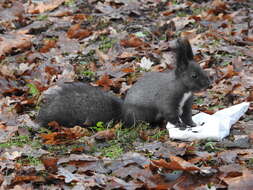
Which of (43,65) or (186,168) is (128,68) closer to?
(43,65)

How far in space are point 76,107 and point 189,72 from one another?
1181 mm

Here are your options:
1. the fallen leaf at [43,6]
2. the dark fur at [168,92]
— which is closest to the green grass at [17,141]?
the dark fur at [168,92]

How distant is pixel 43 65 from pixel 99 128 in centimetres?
251

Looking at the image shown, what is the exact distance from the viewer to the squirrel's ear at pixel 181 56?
201 inches

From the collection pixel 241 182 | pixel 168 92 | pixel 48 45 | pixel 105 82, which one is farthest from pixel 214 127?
pixel 48 45

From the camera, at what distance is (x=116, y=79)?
265 inches

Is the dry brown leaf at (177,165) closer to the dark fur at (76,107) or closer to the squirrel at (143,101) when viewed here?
the squirrel at (143,101)

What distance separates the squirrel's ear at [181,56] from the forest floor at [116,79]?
57 centimetres

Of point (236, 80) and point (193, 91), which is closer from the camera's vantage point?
point (193, 91)

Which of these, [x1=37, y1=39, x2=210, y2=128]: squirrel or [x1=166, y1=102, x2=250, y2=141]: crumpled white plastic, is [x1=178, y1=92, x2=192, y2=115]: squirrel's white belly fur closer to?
[x1=37, y1=39, x2=210, y2=128]: squirrel

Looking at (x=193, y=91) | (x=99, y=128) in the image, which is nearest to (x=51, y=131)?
(x=99, y=128)

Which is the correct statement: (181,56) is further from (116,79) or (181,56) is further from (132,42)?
(132,42)

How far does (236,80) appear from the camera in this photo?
6.28 meters

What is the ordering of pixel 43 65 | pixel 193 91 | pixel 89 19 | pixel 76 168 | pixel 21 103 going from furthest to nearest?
pixel 89 19, pixel 43 65, pixel 21 103, pixel 193 91, pixel 76 168
